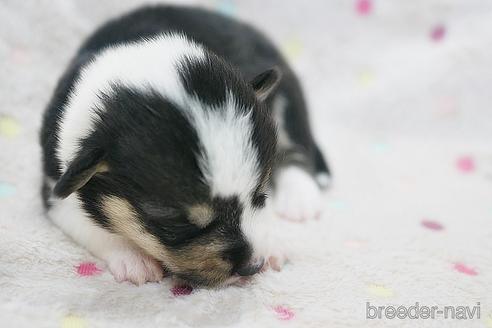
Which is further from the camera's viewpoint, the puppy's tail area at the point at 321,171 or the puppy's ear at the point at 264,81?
the puppy's tail area at the point at 321,171

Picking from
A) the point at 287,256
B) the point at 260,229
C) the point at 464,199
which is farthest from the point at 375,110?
the point at 260,229

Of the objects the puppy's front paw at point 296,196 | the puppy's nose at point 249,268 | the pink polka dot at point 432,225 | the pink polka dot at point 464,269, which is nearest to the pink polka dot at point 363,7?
the puppy's front paw at point 296,196

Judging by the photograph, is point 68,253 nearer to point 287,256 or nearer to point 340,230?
point 287,256

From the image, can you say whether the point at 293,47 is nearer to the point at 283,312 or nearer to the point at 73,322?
the point at 283,312

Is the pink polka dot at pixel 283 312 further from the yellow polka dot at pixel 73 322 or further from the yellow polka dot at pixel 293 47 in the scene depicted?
the yellow polka dot at pixel 293 47

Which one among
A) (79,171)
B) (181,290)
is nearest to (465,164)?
(181,290)

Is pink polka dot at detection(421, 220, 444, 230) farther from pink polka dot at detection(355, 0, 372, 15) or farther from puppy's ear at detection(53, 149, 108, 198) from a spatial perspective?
pink polka dot at detection(355, 0, 372, 15)
